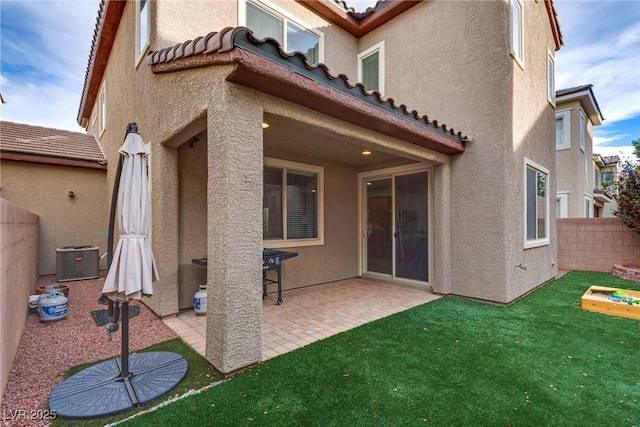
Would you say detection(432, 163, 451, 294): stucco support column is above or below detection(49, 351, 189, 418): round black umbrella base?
above

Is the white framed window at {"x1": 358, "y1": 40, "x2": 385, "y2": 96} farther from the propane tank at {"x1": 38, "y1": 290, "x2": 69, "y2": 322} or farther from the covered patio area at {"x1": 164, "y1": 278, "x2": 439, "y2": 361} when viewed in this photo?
the propane tank at {"x1": 38, "y1": 290, "x2": 69, "y2": 322}

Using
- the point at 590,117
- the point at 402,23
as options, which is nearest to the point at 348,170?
the point at 402,23

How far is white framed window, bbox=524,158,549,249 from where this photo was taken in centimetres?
777

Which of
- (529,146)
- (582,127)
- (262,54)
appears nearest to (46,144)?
(262,54)

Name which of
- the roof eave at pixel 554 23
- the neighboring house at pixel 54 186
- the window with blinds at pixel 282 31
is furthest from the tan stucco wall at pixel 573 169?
the neighboring house at pixel 54 186

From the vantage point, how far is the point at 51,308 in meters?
5.39

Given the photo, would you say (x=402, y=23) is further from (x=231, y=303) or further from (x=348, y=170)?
(x=231, y=303)

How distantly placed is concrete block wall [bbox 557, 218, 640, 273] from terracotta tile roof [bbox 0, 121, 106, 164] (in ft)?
59.3

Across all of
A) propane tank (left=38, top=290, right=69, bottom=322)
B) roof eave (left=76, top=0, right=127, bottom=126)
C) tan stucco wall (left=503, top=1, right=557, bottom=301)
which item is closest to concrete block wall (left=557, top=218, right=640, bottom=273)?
tan stucco wall (left=503, top=1, right=557, bottom=301)

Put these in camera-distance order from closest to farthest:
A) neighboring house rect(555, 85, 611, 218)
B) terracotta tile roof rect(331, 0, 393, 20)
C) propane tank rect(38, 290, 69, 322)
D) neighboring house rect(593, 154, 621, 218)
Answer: propane tank rect(38, 290, 69, 322)
terracotta tile roof rect(331, 0, 393, 20)
neighboring house rect(555, 85, 611, 218)
neighboring house rect(593, 154, 621, 218)

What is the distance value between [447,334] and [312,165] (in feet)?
17.8

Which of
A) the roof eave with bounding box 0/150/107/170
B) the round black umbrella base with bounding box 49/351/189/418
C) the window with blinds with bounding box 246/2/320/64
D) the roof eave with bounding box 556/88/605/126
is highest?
the roof eave with bounding box 556/88/605/126

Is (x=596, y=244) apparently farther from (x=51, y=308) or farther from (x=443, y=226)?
(x=51, y=308)

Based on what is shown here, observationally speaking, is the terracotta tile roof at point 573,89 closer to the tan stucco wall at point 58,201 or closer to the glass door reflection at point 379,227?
the glass door reflection at point 379,227
